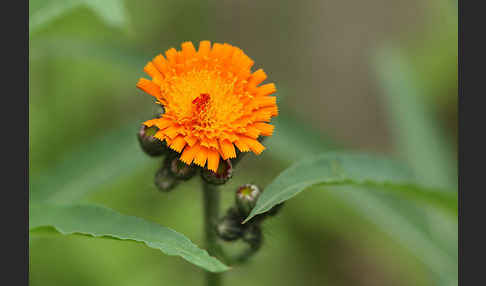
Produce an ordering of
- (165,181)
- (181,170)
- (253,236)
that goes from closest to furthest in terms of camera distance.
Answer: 1. (181,170)
2. (165,181)
3. (253,236)

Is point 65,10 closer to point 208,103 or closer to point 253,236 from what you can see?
point 208,103

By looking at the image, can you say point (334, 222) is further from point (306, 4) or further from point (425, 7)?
point (425, 7)

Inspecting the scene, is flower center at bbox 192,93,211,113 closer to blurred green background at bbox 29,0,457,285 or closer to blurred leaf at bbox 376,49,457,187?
blurred green background at bbox 29,0,457,285

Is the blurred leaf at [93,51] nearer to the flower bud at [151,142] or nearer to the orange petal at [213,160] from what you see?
the flower bud at [151,142]

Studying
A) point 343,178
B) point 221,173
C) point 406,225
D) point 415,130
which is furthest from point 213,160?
point 415,130

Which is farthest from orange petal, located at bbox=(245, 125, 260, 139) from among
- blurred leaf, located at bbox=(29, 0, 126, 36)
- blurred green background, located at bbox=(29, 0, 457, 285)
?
blurred leaf, located at bbox=(29, 0, 126, 36)

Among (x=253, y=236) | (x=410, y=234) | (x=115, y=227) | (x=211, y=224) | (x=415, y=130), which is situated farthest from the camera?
(x=415, y=130)
